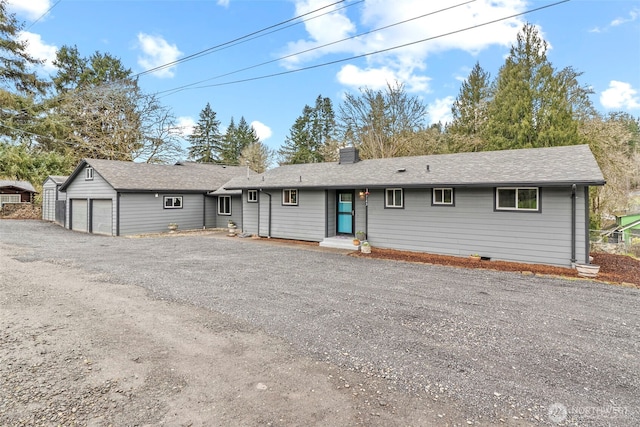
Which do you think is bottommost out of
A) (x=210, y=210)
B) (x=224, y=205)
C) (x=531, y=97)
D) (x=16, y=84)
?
(x=210, y=210)

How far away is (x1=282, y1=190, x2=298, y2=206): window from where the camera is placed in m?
13.2

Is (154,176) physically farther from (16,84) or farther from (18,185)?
(18,185)

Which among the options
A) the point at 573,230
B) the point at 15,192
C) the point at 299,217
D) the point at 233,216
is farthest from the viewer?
the point at 15,192

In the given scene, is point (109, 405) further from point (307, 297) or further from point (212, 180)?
point (212, 180)

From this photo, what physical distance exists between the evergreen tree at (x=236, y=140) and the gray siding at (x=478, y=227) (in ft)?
112

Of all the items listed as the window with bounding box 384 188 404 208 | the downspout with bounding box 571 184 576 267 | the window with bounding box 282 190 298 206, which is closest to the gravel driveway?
the downspout with bounding box 571 184 576 267

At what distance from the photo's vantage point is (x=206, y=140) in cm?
4191

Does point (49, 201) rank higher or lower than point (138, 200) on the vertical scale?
higher

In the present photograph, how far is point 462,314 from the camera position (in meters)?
4.89

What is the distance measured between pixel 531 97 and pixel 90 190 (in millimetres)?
23293

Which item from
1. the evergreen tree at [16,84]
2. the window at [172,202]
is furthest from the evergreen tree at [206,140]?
the window at [172,202]

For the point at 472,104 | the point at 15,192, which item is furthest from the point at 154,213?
the point at 15,192

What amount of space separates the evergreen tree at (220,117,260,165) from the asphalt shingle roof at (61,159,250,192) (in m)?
20.9

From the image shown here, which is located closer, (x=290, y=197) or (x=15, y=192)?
(x=290, y=197)
